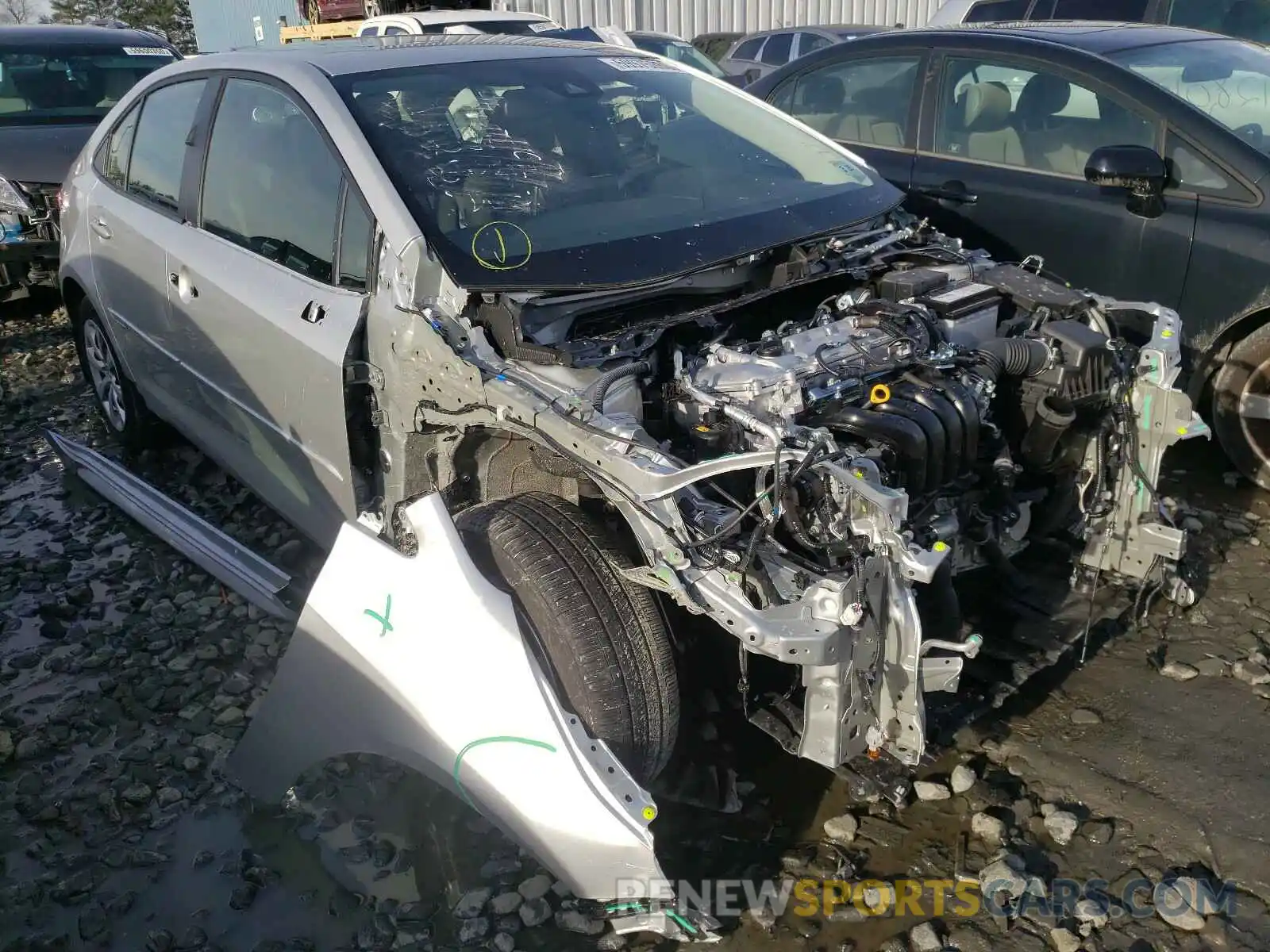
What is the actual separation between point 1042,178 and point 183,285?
11.2 feet

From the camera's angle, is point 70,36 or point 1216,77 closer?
point 1216,77

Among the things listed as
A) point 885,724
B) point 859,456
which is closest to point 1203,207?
point 859,456

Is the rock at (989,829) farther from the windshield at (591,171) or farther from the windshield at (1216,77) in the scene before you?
the windshield at (1216,77)

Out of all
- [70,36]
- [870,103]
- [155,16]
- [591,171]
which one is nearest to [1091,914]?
[591,171]

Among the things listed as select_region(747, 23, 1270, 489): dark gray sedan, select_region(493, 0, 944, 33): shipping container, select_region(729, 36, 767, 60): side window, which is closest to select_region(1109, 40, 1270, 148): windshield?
select_region(747, 23, 1270, 489): dark gray sedan

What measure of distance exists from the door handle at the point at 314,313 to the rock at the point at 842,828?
1.93 m

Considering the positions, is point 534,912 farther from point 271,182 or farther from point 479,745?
point 271,182

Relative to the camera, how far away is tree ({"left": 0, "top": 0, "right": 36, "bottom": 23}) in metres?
40.2

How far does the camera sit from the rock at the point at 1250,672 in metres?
3.10

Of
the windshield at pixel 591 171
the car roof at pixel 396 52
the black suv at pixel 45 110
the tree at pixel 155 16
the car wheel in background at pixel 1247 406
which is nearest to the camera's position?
the windshield at pixel 591 171

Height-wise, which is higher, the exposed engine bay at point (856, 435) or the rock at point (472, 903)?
the exposed engine bay at point (856, 435)

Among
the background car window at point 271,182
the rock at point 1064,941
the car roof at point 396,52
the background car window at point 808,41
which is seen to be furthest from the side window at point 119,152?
the background car window at point 808,41

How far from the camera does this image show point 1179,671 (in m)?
3.16

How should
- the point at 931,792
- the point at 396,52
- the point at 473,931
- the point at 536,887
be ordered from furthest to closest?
the point at 396,52 → the point at 931,792 → the point at 536,887 → the point at 473,931
